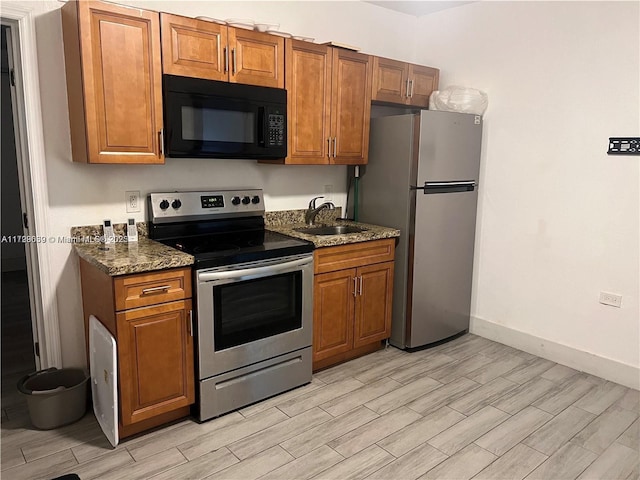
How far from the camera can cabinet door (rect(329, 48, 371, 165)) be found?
3244mm

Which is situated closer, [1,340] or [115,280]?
[115,280]

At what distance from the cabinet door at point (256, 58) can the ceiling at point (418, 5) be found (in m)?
1.37

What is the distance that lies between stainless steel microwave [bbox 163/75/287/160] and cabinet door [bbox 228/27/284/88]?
0.18ft

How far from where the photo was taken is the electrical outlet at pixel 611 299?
310 cm

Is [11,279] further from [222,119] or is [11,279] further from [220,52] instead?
[220,52]

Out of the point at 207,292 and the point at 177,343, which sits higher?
the point at 207,292

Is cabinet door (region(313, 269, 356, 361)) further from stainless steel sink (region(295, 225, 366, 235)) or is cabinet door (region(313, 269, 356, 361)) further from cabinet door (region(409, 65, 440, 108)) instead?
cabinet door (region(409, 65, 440, 108))

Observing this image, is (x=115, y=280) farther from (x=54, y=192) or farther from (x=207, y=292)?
(x=54, y=192)

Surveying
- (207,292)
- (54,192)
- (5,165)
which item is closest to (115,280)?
(207,292)

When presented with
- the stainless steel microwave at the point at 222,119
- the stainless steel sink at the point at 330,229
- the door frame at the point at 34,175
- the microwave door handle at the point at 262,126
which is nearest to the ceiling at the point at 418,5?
the stainless steel microwave at the point at 222,119

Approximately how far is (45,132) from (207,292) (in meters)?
1.22

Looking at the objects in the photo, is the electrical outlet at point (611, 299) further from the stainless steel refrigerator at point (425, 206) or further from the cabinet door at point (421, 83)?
the cabinet door at point (421, 83)

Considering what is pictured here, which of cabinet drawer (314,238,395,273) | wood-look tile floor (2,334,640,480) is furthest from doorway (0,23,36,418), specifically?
cabinet drawer (314,238,395,273)

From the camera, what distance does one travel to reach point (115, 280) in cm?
217
